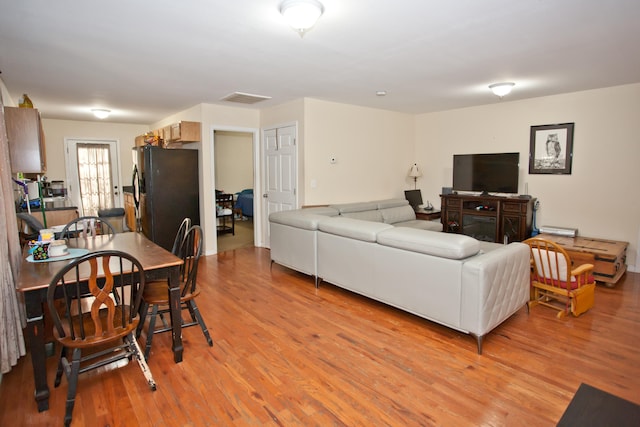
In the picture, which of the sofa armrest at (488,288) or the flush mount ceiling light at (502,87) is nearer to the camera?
the sofa armrest at (488,288)

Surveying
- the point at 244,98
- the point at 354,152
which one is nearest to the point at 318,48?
the point at 244,98

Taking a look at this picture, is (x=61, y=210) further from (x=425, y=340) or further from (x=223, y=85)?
(x=425, y=340)

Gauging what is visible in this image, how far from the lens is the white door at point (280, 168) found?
5.57m

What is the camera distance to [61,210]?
5219mm

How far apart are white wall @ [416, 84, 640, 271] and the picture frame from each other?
7 centimetres

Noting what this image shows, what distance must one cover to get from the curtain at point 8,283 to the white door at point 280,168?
352cm

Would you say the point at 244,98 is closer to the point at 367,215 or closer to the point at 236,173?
the point at 367,215

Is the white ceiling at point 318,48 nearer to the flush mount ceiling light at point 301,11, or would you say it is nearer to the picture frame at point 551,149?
the flush mount ceiling light at point 301,11

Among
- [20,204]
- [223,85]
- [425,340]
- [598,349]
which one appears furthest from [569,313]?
[20,204]

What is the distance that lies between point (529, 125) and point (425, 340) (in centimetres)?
419

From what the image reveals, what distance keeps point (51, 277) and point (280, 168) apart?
4.02m

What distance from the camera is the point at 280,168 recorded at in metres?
5.83

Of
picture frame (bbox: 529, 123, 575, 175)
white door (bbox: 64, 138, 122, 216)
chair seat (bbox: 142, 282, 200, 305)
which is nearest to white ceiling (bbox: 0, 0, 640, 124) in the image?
picture frame (bbox: 529, 123, 575, 175)

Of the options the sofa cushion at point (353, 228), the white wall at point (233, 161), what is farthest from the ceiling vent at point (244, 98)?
the white wall at point (233, 161)
